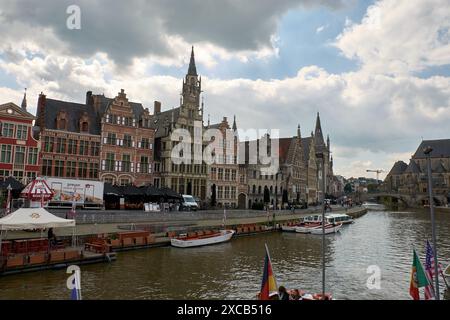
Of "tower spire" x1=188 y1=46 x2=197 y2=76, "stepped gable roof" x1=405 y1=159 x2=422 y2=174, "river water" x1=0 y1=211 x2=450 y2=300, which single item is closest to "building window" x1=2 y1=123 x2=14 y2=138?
"river water" x1=0 y1=211 x2=450 y2=300

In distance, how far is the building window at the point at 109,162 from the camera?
5259 centimetres

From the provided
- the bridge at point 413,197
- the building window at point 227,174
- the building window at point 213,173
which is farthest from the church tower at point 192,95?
the bridge at point 413,197

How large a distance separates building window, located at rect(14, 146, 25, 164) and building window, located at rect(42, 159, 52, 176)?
2.80 metres

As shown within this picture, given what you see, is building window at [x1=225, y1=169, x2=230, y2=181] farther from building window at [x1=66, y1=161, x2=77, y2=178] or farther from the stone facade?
building window at [x1=66, y1=161, x2=77, y2=178]

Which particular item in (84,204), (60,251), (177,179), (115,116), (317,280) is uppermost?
(115,116)

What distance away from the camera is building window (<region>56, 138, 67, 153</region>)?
4884cm

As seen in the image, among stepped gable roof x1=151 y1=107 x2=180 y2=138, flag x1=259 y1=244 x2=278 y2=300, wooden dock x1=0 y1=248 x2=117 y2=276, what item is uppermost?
stepped gable roof x1=151 y1=107 x2=180 y2=138

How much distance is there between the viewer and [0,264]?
20.9 metres

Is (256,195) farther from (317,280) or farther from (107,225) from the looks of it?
(317,280)

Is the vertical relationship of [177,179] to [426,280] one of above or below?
above
